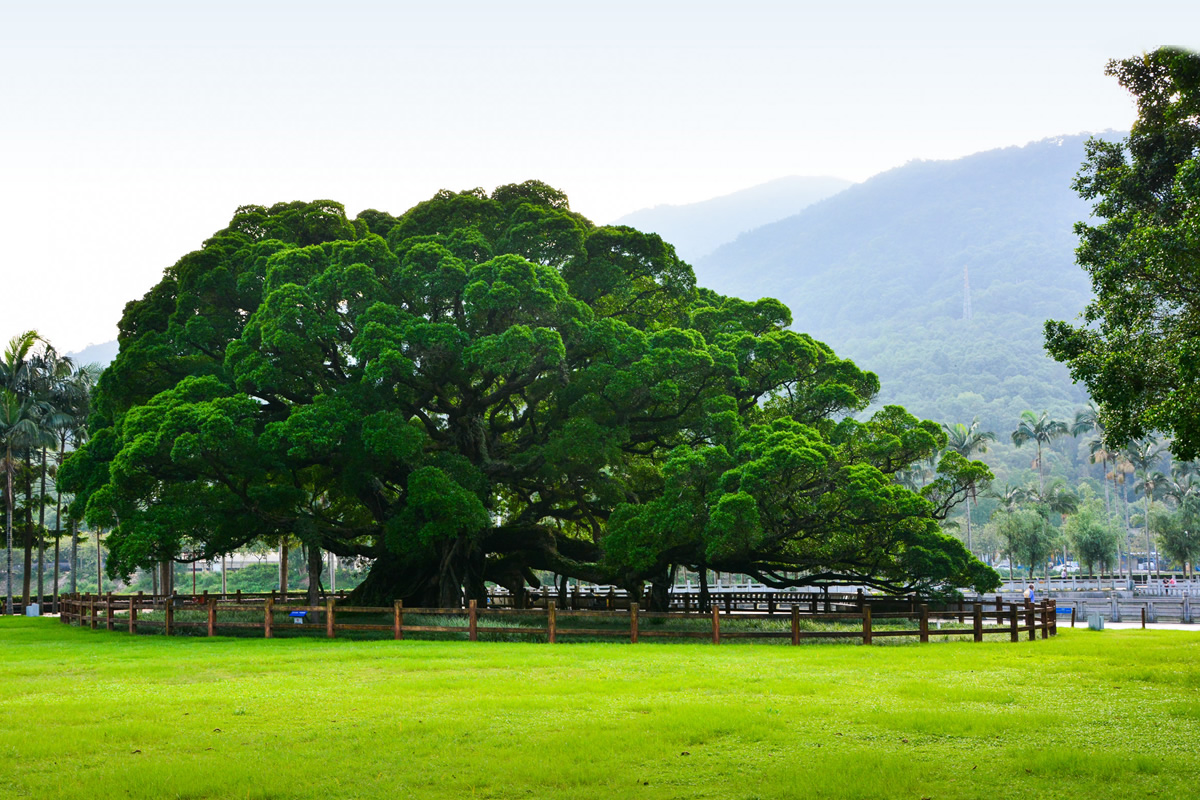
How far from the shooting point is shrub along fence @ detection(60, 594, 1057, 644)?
2288 centimetres

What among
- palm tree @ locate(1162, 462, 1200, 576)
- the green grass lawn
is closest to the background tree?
palm tree @ locate(1162, 462, 1200, 576)

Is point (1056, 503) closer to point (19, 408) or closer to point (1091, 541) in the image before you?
point (1091, 541)

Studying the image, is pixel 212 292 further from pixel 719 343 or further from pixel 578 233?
pixel 719 343

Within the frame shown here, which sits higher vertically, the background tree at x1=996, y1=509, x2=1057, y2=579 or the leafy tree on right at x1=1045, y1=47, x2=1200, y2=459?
the leafy tree on right at x1=1045, y1=47, x2=1200, y2=459

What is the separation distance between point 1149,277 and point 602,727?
12.8 metres

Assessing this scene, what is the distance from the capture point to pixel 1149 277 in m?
17.2

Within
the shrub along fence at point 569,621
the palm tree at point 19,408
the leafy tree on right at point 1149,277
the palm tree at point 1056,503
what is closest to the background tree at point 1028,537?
the palm tree at point 1056,503

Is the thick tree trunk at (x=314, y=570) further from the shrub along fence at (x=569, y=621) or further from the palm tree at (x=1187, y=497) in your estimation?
the palm tree at (x=1187, y=497)

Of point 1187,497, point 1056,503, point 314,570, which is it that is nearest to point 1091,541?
point 1187,497

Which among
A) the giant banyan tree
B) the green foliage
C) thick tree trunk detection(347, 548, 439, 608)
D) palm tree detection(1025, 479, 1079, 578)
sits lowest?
the green foliage

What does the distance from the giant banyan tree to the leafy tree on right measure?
8048mm

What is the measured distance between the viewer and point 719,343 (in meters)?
30.7

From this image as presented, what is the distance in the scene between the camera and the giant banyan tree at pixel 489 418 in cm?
2631

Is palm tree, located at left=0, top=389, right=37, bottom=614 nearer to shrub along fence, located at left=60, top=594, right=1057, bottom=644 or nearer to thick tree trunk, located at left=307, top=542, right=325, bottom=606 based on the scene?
shrub along fence, located at left=60, top=594, right=1057, bottom=644
